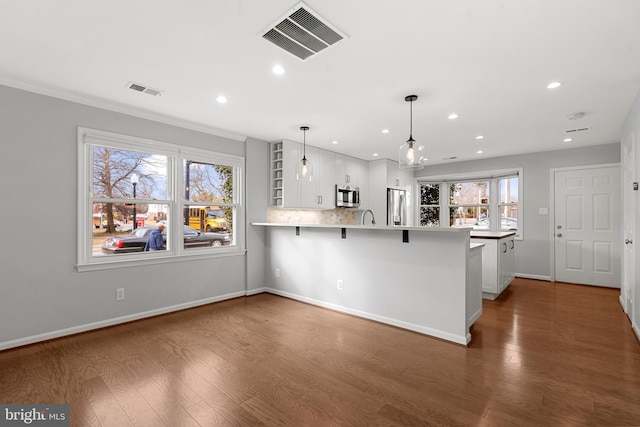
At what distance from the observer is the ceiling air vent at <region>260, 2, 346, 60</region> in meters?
1.88

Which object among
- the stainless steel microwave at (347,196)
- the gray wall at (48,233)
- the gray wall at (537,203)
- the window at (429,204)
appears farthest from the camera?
the window at (429,204)

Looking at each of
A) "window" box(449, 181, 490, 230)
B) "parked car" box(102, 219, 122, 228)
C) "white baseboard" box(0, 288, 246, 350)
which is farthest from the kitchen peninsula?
"window" box(449, 181, 490, 230)

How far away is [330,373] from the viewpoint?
2.33 meters

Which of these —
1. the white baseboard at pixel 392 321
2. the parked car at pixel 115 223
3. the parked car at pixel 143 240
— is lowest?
the white baseboard at pixel 392 321

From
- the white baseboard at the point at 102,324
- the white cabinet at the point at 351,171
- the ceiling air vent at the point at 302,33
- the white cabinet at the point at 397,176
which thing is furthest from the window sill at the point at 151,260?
the white cabinet at the point at 397,176

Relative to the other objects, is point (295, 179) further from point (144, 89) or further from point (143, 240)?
point (144, 89)

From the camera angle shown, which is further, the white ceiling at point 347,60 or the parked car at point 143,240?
the parked car at point 143,240

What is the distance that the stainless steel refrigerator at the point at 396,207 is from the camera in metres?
6.62

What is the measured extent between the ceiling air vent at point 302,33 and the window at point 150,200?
2.36 meters

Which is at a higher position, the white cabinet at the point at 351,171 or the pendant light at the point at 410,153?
the white cabinet at the point at 351,171

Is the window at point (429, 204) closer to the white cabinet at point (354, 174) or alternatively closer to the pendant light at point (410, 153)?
the white cabinet at point (354, 174)

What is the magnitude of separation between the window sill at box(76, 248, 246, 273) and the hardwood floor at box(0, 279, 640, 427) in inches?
26.4

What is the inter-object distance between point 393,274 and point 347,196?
119 inches

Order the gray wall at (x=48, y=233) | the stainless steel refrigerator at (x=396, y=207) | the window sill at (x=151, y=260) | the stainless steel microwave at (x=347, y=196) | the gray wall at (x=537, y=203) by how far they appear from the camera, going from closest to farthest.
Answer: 1. the gray wall at (x=48, y=233)
2. the window sill at (x=151, y=260)
3. the gray wall at (x=537, y=203)
4. the stainless steel microwave at (x=347, y=196)
5. the stainless steel refrigerator at (x=396, y=207)
